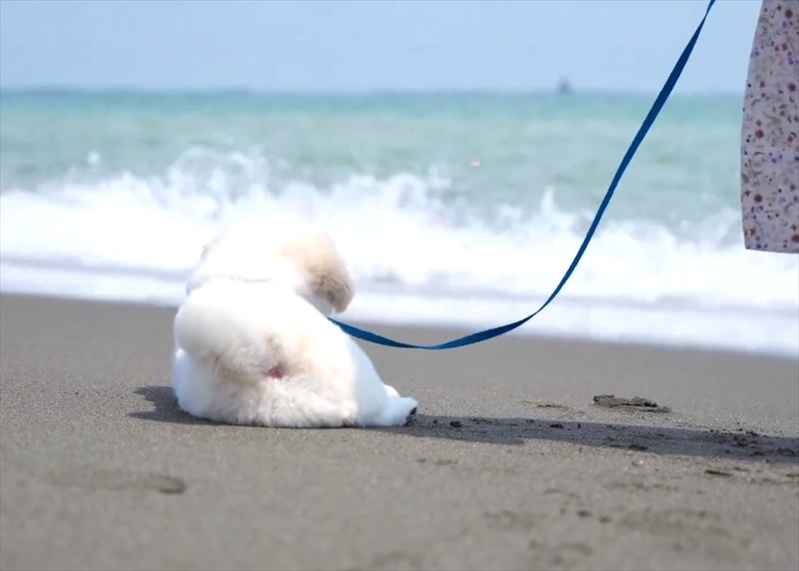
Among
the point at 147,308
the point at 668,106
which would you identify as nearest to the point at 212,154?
the point at 147,308

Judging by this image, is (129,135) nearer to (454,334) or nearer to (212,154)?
(212,154)

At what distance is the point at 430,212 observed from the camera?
1141 centimetres

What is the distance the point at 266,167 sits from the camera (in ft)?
49.0

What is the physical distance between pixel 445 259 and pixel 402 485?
608 centimetres

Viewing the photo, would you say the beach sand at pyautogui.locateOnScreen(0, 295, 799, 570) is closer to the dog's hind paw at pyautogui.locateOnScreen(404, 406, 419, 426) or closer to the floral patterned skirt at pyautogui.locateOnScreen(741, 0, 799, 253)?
the dog's hind paw at pyautogui.locateOnScreen(404, 406, 419, 426)

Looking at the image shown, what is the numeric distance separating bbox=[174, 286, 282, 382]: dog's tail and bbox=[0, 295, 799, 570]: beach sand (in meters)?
0.24

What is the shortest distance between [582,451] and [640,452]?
0.20 meters

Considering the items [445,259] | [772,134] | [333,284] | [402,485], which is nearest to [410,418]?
[333,284]

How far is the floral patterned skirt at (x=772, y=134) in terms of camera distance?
388cm

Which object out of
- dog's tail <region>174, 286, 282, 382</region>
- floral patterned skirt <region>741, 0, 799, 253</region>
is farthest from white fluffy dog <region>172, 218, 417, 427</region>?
floral patterned skirt <region>741, 0, 799, 253</region>

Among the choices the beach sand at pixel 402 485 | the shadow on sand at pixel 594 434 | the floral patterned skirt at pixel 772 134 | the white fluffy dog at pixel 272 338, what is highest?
the floral patterned skirt at pixel 772 134

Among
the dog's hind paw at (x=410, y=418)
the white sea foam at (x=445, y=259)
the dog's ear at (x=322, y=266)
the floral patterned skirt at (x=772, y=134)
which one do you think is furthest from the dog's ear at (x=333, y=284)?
the white sea foam at (x=445, y=259)

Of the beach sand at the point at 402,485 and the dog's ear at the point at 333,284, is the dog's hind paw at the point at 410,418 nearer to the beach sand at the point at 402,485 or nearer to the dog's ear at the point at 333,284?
the beach sand at the point at 402,485

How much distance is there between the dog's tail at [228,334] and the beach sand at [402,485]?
0.24 m
